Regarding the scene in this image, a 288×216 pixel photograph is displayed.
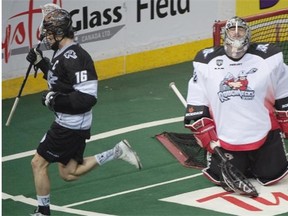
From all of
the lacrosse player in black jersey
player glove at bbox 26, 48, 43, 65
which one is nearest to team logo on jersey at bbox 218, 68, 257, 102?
the lacrosse player in black jersey

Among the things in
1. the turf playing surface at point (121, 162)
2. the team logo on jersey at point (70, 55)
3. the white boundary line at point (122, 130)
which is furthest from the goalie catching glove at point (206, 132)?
the white boundary line at point (122, 130)

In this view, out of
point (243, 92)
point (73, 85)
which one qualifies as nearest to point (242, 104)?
point (243, 92)

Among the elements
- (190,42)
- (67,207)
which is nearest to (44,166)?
(67,207)

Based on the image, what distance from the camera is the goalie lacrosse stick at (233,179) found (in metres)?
8.98

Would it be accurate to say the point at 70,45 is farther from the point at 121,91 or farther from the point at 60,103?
the point at 121,91

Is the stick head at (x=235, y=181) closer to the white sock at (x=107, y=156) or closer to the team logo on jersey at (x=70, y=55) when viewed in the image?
the white sock at (x=107, y=156)

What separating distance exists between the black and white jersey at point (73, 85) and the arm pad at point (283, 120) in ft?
5.54

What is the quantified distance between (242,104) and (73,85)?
149 centimetres

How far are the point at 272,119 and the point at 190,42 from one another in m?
4.30

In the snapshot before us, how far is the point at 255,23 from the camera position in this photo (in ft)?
38.6

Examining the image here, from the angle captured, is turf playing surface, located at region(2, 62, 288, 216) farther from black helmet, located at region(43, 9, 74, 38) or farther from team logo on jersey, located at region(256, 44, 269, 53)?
black helmet, located at region(43, 9, 74, 38)

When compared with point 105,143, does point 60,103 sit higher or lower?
higher

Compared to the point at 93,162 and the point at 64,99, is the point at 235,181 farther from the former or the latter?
the point at 64,99

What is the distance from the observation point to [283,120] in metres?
9.35
